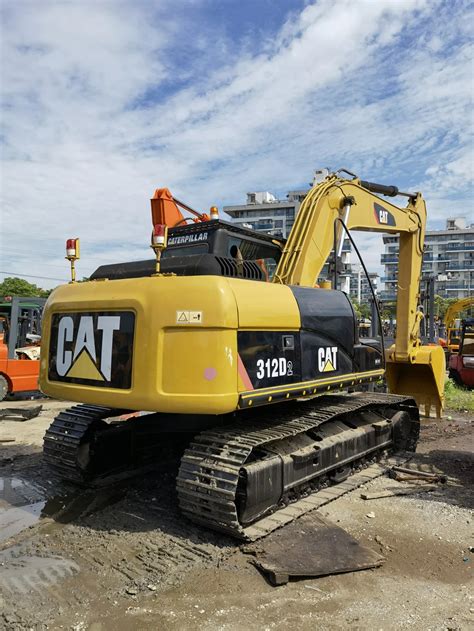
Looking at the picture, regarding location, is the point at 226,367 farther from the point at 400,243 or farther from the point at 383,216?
the point at 400,243

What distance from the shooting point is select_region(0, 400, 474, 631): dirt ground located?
3131 millimetres

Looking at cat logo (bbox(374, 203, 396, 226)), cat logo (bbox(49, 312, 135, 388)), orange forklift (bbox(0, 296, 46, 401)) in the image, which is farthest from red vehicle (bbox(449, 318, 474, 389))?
cat logo (bbox(49, 312, 135, 388))

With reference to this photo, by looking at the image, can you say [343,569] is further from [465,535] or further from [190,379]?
[190,379]

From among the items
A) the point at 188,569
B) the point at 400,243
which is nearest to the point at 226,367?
the point at 188,569

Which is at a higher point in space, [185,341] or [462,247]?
[462,247]

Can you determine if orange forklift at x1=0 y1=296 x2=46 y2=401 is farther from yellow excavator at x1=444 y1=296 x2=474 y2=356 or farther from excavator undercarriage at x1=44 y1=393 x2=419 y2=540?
yellow excavator at x1=444 y1=296 x2=474 y2=356

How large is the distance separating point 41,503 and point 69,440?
0.61 metres

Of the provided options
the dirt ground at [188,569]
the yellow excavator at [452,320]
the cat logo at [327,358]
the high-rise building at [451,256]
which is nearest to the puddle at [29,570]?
the dirt ground at [188,569]

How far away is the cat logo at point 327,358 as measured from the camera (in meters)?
4.90

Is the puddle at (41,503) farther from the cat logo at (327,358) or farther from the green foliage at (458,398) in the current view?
the green foliage at (458,398)

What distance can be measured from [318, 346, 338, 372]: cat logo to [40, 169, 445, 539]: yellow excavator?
0.06ft

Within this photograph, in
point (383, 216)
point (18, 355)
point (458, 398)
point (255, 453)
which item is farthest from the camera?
point (18, 355)

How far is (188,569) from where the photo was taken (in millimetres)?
3676

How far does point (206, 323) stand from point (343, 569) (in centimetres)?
194
